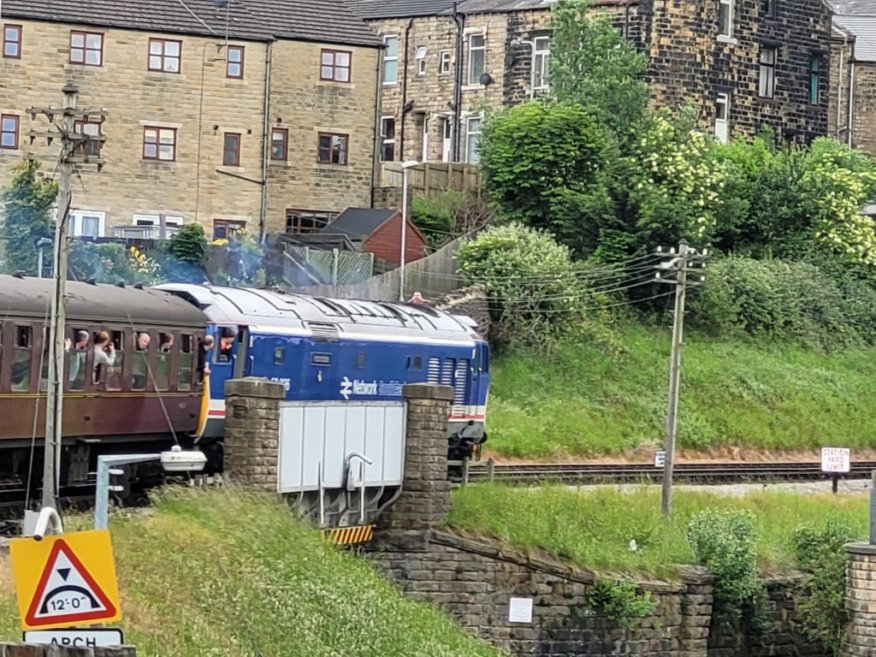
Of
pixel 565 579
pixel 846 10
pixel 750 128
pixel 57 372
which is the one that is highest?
pixel 846 10

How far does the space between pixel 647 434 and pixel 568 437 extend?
2.80 m

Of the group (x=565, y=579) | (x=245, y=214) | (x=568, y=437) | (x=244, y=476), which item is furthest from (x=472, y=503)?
(x=245, y=214)

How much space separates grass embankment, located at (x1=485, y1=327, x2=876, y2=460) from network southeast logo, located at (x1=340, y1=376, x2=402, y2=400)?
36.3 ft

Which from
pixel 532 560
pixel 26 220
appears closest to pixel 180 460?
pixel 532 560

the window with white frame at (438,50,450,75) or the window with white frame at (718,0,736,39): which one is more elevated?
the window with white frame at (718,0,736,39)

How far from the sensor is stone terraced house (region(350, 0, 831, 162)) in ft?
214

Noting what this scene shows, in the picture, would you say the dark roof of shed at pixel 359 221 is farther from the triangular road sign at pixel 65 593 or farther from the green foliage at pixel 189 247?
the triangular road sign at pixel 65 593

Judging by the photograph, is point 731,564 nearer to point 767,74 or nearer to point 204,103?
point 204,103

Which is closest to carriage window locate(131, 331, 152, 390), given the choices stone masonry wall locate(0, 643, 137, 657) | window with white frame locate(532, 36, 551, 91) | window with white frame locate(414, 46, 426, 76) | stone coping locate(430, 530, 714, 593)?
stone coping locate(430, 530, 714, 593)

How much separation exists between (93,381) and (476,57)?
130 ft

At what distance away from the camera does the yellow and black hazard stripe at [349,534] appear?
1197 inches

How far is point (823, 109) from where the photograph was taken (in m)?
71.1

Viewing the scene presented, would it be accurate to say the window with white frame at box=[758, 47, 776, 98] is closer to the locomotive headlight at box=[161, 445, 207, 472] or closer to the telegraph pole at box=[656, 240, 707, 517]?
the telegraph pole at box=[656, 240, 707, 517]

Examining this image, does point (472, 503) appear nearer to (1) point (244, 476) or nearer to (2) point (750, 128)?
(1) point (244, 476)
